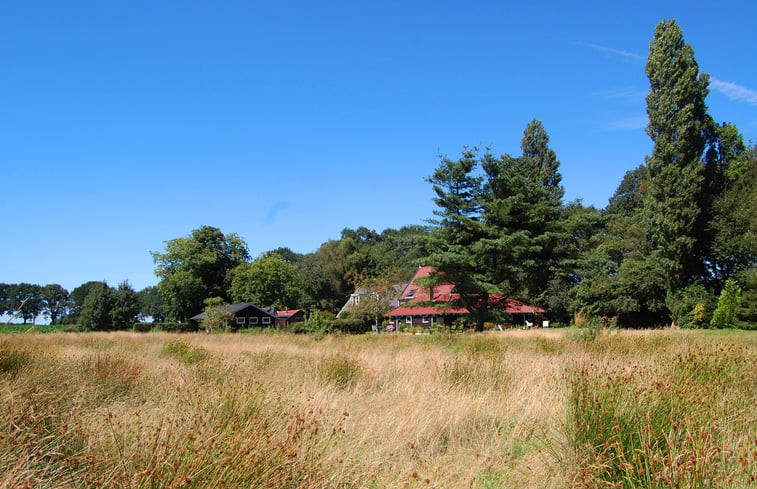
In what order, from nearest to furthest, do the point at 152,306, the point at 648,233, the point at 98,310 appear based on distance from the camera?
the point at 648,233
the point at 98,310
the point at 152,306

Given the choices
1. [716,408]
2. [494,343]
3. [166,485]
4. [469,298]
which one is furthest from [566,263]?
[166,485]

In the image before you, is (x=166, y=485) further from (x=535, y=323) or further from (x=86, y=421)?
(x=535, y=323)

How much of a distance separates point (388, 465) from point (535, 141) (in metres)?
43.2

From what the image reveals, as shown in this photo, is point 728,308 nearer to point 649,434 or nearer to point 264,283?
point 649,434

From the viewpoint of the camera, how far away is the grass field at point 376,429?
2.94 meters

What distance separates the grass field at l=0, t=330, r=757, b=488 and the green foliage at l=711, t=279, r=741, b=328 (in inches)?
915

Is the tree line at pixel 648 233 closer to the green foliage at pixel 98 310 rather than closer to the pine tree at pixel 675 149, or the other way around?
the pine tree at pixel 675 149

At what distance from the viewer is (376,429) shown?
4.60m

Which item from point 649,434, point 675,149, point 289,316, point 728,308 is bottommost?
point 289,316

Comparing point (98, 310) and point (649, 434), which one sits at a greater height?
point (98, 310)

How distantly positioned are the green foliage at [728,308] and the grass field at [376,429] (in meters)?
23.2

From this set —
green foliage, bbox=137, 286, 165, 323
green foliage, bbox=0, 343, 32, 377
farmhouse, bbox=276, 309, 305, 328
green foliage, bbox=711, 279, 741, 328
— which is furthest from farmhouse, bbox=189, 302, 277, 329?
green foliage, bbox=137, 286, 165, 323

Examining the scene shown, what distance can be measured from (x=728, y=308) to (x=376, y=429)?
1112 inches

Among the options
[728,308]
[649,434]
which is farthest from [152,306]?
[649,434]
